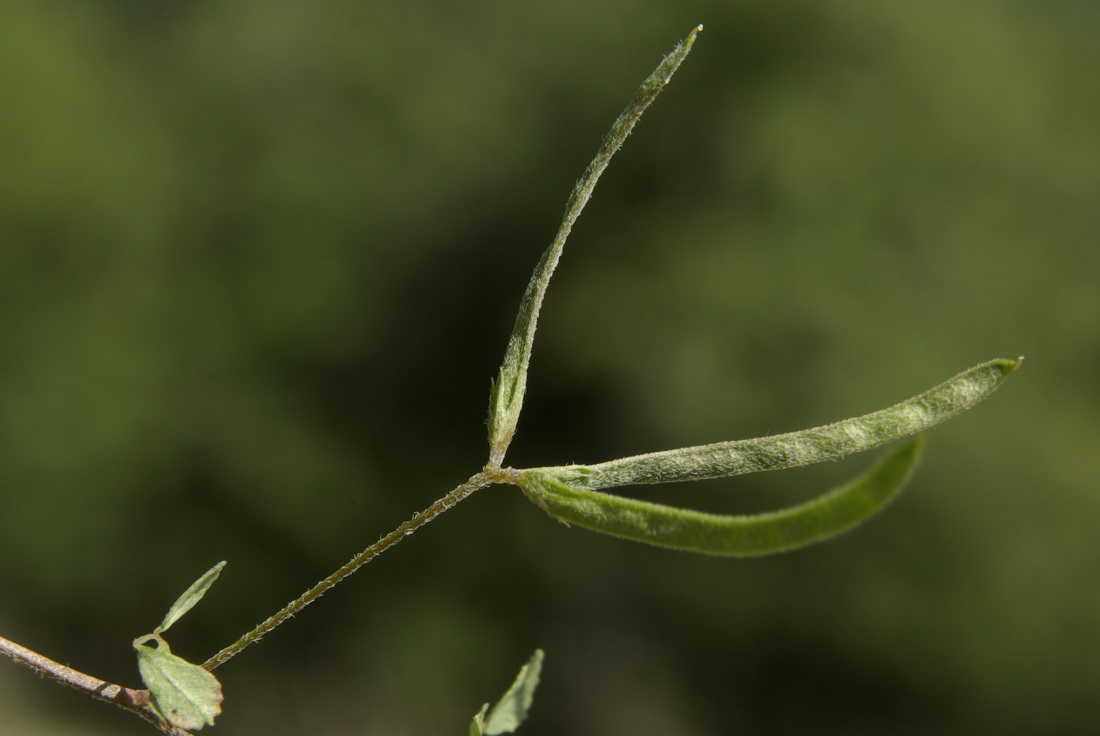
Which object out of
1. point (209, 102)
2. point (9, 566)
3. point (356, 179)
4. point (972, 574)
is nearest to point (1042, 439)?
point (972, 574)

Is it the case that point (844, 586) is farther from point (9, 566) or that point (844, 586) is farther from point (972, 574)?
point (9, 566)

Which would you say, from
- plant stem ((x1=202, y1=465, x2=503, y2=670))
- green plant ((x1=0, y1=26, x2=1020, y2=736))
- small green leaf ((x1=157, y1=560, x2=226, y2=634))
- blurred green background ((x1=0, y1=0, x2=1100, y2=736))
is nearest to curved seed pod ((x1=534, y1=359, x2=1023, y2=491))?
green plant ((x1=0, y1=26, x2=1020, y2=736))

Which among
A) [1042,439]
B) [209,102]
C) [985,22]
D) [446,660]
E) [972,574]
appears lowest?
[972,574]

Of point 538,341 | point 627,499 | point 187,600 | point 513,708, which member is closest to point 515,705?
point 513,708

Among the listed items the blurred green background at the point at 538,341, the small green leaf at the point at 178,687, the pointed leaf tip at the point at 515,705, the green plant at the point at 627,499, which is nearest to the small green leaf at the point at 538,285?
the green plant at the point at 627,499

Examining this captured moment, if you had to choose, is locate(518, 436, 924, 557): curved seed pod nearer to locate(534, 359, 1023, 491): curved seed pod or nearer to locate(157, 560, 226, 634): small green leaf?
locate(534, 359, 1023, 491): curved seed pod
